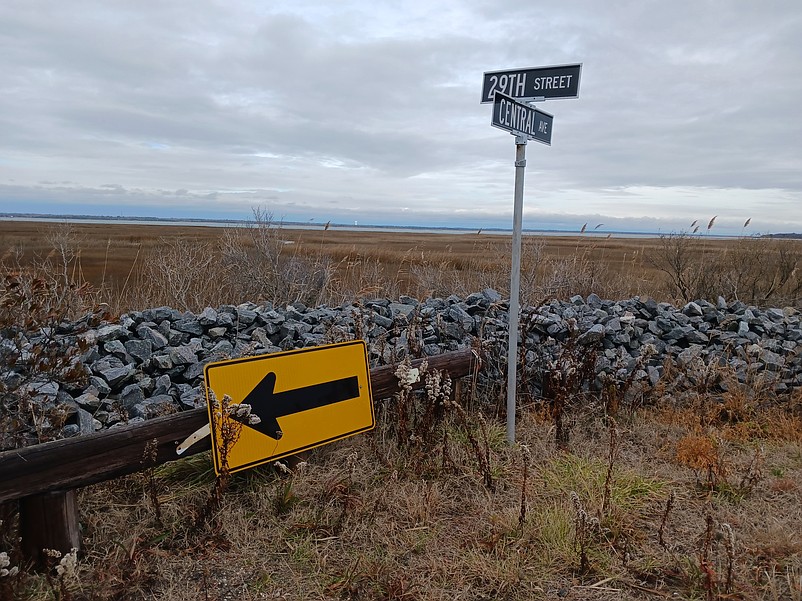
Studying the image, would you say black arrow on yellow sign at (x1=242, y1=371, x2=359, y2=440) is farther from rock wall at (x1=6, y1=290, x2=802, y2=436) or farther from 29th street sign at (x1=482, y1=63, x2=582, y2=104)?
29th street sign at (x1=482, y1=63, x2=582, y2=104)

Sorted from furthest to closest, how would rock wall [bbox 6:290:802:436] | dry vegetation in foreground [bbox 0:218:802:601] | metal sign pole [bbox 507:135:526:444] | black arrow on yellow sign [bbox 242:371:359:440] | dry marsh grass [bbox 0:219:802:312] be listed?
dry marsh grass [bbox 0:219:802:312]
rock wall [bbox 6:290:802:436]
metal sign pole [bbox 507:135:526:444]
black arrow on yellow sign [bbox 242:371:359:440]
dry vegetation in foreground [bbox 0:218:802:601]

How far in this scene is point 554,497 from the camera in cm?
363

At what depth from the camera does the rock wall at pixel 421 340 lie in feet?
13.8

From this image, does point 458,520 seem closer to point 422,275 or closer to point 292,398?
point 292,398

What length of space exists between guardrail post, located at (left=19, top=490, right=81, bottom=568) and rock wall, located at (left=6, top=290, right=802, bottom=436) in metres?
1.12

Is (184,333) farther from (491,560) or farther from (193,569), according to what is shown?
(491,560)

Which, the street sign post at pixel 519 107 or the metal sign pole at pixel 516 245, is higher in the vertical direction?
the street sign post at pixel 519 107

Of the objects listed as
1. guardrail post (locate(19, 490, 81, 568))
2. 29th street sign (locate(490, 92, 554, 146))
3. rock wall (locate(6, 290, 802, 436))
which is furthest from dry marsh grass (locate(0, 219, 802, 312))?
guardrail post (locate(19, 490, 81, 568))

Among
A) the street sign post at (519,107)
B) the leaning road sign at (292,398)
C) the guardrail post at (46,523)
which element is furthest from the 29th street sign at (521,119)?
the guardrail post at (46,523)

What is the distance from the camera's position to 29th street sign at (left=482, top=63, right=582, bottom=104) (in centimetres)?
368

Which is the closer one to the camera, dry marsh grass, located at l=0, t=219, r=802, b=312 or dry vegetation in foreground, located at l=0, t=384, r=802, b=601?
dry vegetation in foreground, located at l=0, t=384, r=802, b=601

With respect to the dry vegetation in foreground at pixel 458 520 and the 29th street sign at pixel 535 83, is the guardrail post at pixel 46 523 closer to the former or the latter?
the dry vegetation in foreground at pixel 458 520

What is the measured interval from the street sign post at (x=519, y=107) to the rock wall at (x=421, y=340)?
1240 millimetres

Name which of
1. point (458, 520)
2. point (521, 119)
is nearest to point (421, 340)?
point (458, 520)
